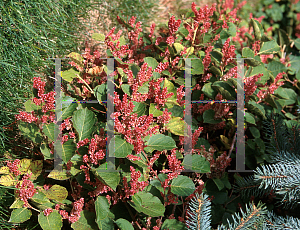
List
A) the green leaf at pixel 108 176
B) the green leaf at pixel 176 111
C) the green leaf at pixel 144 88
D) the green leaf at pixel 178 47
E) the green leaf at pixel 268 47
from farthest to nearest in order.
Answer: the green leaf at pixel 268 47
the green leaf at pixel 178 47
the green leaf at pixel 176 111
the green leaf at pixel 144 88
the green leaf at pixel 108 176

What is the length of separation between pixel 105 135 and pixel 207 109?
1.88 ft

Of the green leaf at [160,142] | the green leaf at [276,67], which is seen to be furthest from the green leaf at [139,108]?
the green leaf at [276,67]

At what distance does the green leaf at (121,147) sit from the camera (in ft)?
3.54

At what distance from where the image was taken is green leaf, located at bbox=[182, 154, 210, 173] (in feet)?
4.23

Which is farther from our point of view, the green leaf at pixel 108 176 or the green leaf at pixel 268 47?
the green leaf at pixel 268 47

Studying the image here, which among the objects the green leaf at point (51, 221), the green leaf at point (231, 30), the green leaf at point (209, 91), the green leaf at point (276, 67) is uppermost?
the green leaf at point (231, 30)

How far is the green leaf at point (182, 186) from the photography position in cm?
118

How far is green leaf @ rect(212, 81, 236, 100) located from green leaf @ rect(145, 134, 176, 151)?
412 millimetres

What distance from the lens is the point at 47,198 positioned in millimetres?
1243

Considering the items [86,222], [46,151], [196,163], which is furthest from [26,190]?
[196,163]

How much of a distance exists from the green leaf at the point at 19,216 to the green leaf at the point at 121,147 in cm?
49

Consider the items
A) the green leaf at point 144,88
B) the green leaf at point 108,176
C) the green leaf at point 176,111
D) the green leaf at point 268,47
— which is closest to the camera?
the green leaf at point 108,176

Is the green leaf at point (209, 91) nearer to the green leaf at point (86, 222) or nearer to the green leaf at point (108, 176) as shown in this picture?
the green leaf at point (108, 176)

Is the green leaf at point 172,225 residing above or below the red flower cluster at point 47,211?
below
